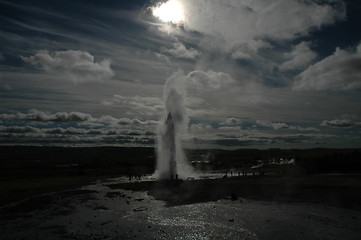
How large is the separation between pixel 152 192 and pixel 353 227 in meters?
29.0

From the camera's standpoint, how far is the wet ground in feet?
77.0

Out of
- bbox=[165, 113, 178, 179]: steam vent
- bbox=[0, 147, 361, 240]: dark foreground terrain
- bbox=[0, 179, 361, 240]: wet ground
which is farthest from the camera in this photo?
bbox=[165, 113, 178, 179]: steam vent

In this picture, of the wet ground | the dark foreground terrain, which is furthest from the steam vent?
the wet ground

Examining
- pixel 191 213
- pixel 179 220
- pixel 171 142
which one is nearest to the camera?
pixel 179 220

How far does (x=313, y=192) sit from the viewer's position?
4141 cm

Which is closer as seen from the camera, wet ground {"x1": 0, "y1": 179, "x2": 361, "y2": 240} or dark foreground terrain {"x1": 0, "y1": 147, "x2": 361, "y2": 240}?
wet ground {"x1": 0, "y1": 179, "x2": 361, "y2": 240}

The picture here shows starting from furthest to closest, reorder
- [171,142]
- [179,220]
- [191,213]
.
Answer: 1. [171,142]
2. [191,213]
3. [179,220]

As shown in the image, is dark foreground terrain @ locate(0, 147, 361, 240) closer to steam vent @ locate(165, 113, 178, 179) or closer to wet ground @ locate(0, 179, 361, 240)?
wet ground @ locate(0, 179, 361, 240)

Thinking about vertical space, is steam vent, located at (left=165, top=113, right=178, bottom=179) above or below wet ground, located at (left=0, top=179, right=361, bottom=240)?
above

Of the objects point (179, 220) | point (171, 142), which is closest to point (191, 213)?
point (179, 220)

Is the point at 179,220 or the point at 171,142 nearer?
the point at 179,220

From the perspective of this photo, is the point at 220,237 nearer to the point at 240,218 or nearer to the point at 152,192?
the point at 240,218

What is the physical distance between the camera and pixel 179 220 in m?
28.0

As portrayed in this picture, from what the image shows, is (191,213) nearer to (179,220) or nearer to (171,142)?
(179,220)
